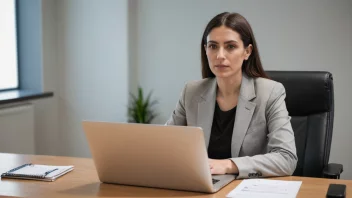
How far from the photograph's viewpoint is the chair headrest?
248cm

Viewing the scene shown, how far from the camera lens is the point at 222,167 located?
6.31 ft

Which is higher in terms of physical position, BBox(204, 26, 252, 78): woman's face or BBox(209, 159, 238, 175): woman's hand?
BBox(204, 26, 252, 78): woman's face

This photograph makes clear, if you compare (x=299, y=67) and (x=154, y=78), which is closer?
(x=299, y=67)

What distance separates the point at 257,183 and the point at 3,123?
105 inches

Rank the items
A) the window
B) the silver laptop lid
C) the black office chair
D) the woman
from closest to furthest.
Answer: the silver laptop lid, the woman, the black office chair, the window

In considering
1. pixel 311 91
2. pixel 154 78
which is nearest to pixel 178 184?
pixel 311 91

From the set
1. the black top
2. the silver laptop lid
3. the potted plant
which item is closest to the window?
the potted plant

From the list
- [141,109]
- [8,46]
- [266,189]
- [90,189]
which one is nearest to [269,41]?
[141,109]

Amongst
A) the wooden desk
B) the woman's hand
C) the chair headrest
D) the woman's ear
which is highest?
the woman's ear

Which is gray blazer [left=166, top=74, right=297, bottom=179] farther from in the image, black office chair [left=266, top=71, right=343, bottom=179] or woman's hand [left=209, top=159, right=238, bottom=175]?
black office chair [left=266, top=71, right=343, bottom=179]

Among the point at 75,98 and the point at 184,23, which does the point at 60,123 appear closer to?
the point at 75,98

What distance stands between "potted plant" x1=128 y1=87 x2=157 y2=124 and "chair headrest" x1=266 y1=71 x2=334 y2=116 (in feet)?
6.98

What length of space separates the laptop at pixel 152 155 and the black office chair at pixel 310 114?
0.75 meters

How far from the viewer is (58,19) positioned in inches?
183
